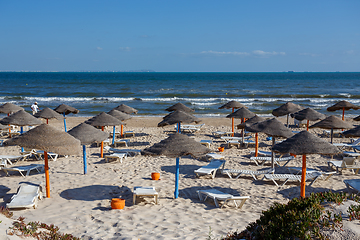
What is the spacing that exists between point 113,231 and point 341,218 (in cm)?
392

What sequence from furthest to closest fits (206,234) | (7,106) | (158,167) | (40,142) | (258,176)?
1. (7,106)
2. (158,167)
3. (258,176)
4. (40,142)
5. (206,234)

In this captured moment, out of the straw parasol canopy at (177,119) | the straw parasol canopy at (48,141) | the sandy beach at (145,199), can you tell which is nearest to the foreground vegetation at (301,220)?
the sandy beach at (145,199)

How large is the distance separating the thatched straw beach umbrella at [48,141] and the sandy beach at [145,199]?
4.40ft

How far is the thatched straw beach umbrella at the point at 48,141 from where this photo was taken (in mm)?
6538

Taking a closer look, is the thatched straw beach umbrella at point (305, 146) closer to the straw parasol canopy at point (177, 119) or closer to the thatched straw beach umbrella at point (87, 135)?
the thatched straw beach umbrella at point (87, 135)

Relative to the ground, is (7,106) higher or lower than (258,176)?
higher

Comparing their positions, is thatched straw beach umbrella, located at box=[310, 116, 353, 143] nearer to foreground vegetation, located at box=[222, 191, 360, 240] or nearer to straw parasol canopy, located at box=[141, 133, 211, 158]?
straw parasol canopy, located at box=[141, 133, 211, 158]

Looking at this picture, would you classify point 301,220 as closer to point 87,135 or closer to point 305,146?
A: point 305,146

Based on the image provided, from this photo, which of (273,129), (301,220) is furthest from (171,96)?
(301,220)

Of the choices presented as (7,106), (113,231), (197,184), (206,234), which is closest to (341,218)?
(206,234)

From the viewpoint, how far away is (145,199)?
7.38 m

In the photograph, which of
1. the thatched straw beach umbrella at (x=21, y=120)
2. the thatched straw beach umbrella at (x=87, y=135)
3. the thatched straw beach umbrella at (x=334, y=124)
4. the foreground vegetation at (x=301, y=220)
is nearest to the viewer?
the foreground vegetation at (x=301, y=220)

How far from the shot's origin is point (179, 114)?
1324 cm

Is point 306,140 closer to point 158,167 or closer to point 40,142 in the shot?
point 158,167
